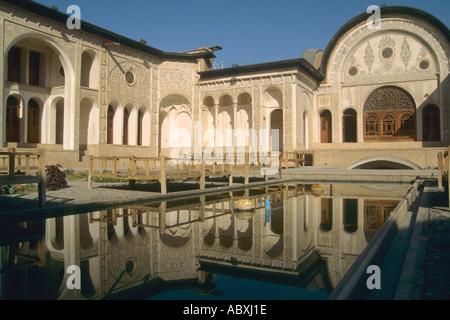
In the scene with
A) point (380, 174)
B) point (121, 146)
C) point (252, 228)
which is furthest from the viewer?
point (121, 146)

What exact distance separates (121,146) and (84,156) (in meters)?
2.43

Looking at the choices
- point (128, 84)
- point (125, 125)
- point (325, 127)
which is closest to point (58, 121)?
point (125, 125)

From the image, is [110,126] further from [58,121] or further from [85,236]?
[85,236]

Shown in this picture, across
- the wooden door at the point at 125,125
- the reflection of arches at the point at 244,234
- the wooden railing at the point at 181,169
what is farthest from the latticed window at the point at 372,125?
the reflection of arches at the point at 244,234

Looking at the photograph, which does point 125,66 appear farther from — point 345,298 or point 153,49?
point 345,298

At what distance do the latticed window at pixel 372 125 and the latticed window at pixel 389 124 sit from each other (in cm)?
48

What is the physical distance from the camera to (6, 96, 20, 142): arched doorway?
19453 mm

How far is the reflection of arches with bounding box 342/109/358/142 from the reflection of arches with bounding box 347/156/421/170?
6.86 ft

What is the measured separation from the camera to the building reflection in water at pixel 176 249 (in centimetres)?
379

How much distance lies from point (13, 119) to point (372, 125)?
70.2 feet

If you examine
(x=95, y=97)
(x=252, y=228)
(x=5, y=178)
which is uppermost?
(x=95, y=97)

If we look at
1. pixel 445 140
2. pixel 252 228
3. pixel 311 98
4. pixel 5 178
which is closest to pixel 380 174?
pixel 445 140

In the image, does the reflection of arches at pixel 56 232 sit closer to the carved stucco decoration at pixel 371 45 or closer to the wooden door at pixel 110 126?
the wooden door at pixel 110 126

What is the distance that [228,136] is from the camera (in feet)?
83.7
